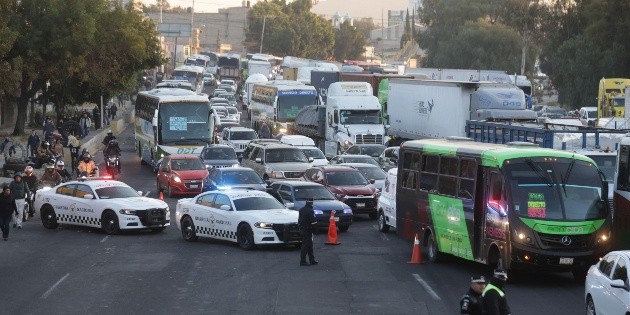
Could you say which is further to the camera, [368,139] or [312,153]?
[368,139]

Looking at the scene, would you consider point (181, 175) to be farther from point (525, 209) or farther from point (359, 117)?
Result: point (525, 209)

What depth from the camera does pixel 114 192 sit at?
104ft

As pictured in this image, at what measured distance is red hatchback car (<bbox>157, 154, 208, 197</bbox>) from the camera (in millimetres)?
42188

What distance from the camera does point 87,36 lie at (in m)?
63.5

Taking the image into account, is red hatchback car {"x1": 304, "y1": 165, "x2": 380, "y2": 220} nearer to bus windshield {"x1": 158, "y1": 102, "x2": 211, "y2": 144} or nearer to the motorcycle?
the motorcycle

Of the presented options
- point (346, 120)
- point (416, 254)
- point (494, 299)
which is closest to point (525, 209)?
point (416, 254)

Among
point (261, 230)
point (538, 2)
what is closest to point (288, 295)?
point (261, 230)

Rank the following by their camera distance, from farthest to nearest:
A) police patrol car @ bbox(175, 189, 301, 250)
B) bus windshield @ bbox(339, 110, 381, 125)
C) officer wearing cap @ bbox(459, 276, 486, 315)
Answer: bus windshield @ bbox(339, 110, 381, 125)
police patrol car @ bbox(175, 189, 301, 250)
officer wearing cap @ bbox(459, 276, 486, 315)

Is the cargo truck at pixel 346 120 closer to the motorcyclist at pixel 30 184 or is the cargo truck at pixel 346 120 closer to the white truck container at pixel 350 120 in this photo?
the white truck container at pixel 350 120

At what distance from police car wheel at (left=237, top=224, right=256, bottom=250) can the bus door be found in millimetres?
6463

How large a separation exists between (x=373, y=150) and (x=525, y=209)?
2903cm

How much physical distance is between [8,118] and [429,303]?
2495 inches

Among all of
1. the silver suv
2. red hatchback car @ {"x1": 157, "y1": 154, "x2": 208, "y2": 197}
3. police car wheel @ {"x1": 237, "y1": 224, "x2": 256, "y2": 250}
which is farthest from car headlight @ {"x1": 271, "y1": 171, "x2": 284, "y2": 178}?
police car wheel @ {"x1": 237, "y1": 224, "x2": 256, "y2": 250}

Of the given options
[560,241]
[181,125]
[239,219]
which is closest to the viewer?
[560,241]
